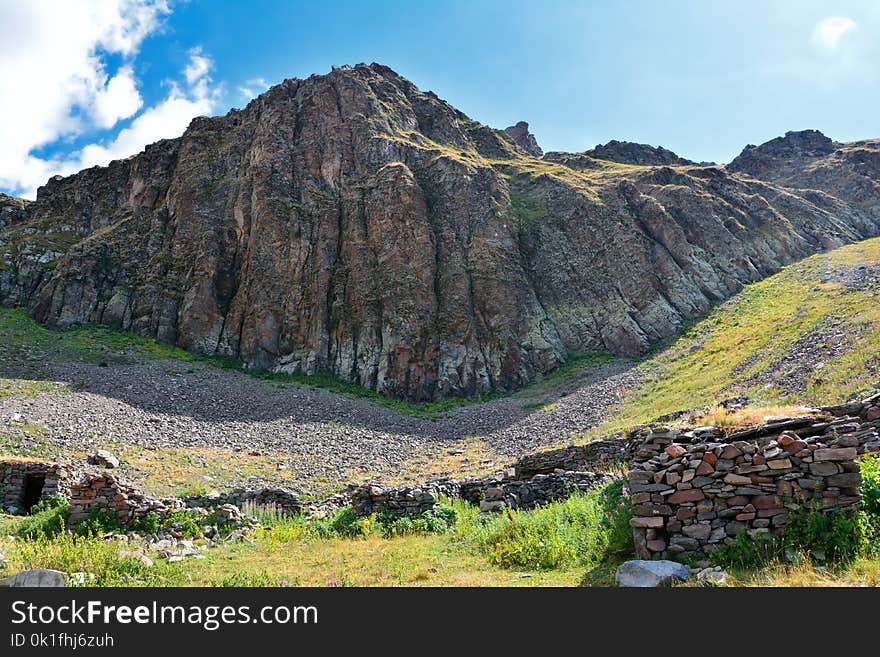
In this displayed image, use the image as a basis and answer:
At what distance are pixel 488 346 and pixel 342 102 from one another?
45.0 meters

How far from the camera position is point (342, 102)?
74.3 m

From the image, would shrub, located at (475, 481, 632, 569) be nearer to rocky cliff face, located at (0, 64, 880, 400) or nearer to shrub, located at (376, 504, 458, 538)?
shrub, located at (376, 504, 458, 538)

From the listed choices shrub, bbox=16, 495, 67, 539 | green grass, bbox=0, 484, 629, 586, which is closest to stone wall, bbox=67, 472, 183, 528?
shrub, bbox=16, 495, 67, 539

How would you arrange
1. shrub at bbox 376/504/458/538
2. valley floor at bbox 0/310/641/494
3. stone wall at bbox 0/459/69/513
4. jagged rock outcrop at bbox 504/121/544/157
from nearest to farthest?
shrub at bbox 376/504/458/538 → stone wall at bbox 0/459/69/513 → valley floor at bbox 0/310/641/494 → jagged rock outcrop at bbox 504/121/544/157

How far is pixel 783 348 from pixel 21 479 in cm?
3768

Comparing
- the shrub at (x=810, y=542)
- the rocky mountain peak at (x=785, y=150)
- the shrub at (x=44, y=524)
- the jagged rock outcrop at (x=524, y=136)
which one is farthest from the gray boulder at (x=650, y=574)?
the jagged rock outcrop at (x=524, y=136)

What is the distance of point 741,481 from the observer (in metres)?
7.60

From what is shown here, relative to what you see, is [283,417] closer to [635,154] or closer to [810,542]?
[810,542]

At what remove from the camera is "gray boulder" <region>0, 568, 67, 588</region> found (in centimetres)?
675

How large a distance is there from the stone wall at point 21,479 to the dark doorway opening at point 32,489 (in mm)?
50

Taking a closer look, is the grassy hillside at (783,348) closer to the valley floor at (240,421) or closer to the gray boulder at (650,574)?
the valley floor at (240,421)

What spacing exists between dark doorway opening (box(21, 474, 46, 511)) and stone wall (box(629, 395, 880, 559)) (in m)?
18.7

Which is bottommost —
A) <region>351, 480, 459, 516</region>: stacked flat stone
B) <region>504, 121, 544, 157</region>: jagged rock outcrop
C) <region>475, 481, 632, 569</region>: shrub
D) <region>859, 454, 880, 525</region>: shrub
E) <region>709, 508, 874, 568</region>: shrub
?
<region>351, 480, 459, 516</region>: stacked flat stone

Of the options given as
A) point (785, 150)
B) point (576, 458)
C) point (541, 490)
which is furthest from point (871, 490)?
point (785, 150)
